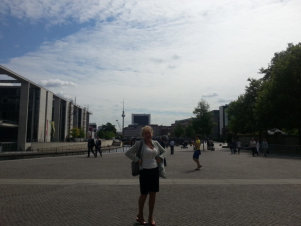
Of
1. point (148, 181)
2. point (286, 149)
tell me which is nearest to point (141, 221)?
point (148, 181)

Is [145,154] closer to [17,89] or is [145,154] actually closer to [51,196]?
[51,196]

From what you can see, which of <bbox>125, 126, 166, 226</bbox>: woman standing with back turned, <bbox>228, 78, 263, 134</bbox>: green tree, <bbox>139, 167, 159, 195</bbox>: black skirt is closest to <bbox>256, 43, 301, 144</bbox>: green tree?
<bbox>228, 78, 263, 134</bbox>: green tree

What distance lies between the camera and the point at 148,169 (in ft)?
18.6

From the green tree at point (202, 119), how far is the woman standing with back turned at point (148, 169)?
53.5 m

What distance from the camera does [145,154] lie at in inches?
226

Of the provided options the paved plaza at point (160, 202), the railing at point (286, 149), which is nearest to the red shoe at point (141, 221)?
the paved plaza at point (160, 202)

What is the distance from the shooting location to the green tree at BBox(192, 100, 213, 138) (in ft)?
194

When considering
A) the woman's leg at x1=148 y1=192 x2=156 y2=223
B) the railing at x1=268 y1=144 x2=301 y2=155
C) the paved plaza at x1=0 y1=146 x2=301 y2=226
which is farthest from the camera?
the railing at x1=268 y1=144 x2=301 y2=155

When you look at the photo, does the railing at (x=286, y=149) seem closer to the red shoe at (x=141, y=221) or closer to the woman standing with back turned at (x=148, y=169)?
the woman standing with back turned at (x=148, y=169)

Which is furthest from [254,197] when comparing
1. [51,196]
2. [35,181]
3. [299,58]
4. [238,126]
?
[238,126]

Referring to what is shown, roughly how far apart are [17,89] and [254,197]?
248 ft

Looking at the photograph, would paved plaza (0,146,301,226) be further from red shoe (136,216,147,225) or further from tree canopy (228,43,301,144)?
tree canopy (228,43,301,144)

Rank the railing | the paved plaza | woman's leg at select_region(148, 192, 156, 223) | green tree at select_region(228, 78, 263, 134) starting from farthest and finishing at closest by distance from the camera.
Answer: green tree at select_region(228, 78, 263, 134) < the railing < the paved plaza < woman's leg at select_region(148, 192, 156, 223)

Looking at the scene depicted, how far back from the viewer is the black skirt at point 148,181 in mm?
5594
